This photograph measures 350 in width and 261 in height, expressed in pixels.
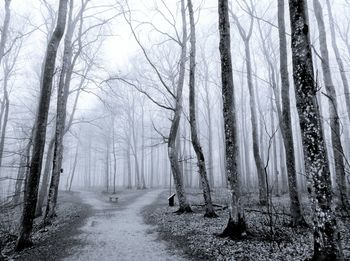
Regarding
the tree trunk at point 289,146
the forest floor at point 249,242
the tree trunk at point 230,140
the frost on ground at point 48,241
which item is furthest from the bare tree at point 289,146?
the frost on ground at point 48,241

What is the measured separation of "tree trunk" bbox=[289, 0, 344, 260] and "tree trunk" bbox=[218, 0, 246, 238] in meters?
2.42

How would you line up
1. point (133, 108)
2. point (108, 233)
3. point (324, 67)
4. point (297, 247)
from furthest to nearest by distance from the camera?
point (133, 108) < point (324, 67) < point (108, 233) < point (297, 247)

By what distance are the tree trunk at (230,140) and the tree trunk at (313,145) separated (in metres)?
2.42

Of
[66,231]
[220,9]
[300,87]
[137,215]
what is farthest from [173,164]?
[300,87]

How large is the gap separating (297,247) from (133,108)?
24587 mm

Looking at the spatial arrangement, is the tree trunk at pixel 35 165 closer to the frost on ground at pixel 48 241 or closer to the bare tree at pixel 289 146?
the frost on ground at pixel 48 241

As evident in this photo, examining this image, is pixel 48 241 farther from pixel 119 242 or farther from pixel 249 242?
pixel 249 242

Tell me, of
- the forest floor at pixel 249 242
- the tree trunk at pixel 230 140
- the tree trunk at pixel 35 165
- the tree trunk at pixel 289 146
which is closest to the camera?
the forest floor at pixel 249 242

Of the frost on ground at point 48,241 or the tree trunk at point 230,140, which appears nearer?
the frost on ground at point 48,241

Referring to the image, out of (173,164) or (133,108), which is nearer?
(173,164)

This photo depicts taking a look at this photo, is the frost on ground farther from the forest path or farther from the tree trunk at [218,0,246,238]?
the tree trunk at [218,0,246,238]

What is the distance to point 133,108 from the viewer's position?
2803 centimetres

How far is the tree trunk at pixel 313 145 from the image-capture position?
357cm

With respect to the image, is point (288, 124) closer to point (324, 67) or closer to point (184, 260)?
A: point (324, 67)
